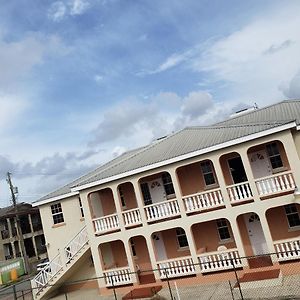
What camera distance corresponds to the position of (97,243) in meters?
21.8

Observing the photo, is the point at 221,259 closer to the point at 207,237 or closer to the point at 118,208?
the point at 207,237

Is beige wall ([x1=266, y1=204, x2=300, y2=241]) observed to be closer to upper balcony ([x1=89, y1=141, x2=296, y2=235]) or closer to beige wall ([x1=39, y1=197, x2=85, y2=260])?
upper balcony ([x1=89, y1=141, x2=296, y2=235])

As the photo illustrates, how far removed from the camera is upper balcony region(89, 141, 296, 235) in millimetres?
18375

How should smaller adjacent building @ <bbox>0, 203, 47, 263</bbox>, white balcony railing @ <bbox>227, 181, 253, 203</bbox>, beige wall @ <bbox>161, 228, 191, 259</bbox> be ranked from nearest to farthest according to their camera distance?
white balcony railing @ <bbox>227, 181, 253, 203</bbox> < beige wall @ <bbox>161, 228, 191, 259</bbox> < smaller adjacent building @ <bbox>0, 203, 47, 263</bbox>

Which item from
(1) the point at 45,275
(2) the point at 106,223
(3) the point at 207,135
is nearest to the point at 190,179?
(3) the point at 207,135

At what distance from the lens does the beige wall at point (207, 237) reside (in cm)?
2045

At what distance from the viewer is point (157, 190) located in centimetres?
2225

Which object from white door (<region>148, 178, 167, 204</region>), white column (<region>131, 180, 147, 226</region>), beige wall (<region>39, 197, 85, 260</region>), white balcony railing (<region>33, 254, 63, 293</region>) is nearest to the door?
white door (<region>148, 178, 167, 204</region>)

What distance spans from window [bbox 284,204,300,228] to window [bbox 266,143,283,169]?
2096 mm

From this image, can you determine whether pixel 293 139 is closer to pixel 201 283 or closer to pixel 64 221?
pixel 201 283

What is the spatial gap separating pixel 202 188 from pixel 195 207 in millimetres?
1543

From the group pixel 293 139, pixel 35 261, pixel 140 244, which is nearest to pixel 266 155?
pixel 293 139

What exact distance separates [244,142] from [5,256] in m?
44.9

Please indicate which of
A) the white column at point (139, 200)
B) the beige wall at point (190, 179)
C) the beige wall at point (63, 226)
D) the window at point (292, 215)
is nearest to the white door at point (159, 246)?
the white column at point (139, 200)
